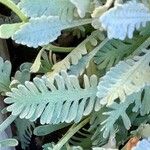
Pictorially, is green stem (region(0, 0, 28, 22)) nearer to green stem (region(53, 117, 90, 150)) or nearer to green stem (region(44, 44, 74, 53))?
green stem (region(44, 44, 74, 53))

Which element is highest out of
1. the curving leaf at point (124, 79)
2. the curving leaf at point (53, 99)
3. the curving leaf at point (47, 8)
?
the curving leaf at point (47, 8)

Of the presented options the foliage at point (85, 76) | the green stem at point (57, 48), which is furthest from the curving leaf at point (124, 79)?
the green stem at point (57, 48)

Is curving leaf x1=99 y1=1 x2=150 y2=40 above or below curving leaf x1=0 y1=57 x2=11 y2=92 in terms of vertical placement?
above

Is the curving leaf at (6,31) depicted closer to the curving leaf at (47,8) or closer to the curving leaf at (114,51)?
the curving leaf at (47,8)

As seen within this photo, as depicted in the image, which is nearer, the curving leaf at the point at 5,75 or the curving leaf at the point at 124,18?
the curving leaf at the point at 124,18

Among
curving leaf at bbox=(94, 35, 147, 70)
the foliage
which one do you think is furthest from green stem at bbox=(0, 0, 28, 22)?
curving leaf at bbox=(94, 35, 147, 70)

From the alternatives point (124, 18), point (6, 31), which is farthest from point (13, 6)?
point (124, 18)
